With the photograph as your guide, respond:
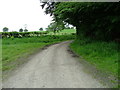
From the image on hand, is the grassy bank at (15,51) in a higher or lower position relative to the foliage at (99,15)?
lower

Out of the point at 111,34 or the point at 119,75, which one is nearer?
the point at 119,75

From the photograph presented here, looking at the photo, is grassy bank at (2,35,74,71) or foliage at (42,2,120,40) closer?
grassy bank at (2,35,74,71)

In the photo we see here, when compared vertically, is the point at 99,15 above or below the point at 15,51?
above

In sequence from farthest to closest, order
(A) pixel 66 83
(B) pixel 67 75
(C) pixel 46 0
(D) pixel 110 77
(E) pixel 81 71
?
(C) pixel 46 0
(E) pixel 81 71
(B) pixel 67 75
(D) pixel 110 77
(A) pixel 66 83

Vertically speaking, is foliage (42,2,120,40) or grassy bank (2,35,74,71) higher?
foliage (42,2,120,40)

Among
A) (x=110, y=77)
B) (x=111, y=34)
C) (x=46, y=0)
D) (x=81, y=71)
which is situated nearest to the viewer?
(x=110, y=77)

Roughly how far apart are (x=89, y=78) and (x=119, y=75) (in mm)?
1221

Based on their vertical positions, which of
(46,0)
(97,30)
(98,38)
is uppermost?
(46,0)

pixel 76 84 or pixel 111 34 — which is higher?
pixel 111 34

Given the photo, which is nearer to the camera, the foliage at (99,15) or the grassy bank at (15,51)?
the grassy bank at (15,51)

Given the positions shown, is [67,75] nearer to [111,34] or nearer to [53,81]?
[53,81]

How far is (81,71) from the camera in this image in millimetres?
5586

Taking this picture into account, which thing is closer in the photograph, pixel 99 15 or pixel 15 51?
pixel 99 15

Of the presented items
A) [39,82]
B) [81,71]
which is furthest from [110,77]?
[39,82]
